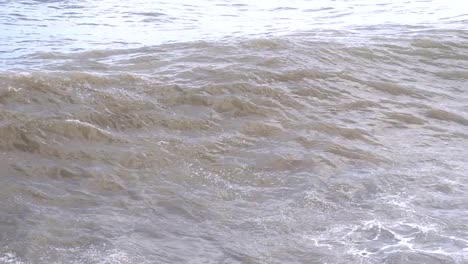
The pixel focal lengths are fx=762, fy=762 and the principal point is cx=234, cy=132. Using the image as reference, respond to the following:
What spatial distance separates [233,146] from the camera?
6.18 metres

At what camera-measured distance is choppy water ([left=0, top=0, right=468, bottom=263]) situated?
4562 millimetres

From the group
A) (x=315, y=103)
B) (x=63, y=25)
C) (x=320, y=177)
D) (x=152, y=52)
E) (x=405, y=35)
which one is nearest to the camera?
(x=320, y=177)

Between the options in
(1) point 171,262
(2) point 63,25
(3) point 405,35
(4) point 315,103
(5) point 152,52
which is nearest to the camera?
(1) point 171,262

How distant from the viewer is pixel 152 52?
8570 millimetres

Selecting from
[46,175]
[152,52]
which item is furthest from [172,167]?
[152,52]

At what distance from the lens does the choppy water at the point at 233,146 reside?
15.0 ft

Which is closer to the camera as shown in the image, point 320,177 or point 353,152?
point 320,177

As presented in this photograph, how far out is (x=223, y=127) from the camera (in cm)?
653

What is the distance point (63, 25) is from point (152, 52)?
9.01 feet

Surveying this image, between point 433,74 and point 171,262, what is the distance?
5286mm

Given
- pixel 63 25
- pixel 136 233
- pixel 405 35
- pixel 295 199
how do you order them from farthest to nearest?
pixel 63 25 < pixel 405 35 < pixel 295 199 < pixel 136 233

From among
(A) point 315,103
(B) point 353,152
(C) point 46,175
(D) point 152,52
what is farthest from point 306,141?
(D) point 152,52

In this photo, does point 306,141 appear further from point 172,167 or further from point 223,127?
point 172,167

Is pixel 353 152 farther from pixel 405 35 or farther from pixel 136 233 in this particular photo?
pixel 405 35
